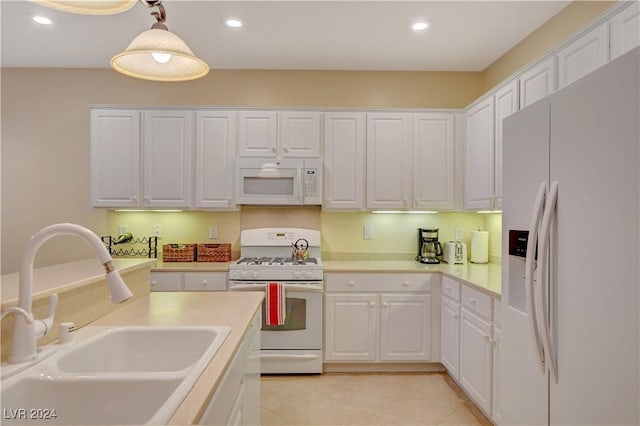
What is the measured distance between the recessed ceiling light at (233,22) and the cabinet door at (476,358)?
278 centimetres

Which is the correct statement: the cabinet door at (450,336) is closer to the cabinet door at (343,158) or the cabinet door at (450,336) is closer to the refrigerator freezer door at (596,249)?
the cabinet door at (343,158)

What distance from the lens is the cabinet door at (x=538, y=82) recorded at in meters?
2.24

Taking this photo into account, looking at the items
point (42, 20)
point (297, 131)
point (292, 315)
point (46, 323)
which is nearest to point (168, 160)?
point (297, 131)

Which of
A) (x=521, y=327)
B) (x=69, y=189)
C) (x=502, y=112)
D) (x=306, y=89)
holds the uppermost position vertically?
(x=306, y=89)

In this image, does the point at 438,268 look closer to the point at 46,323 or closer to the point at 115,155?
the point at 46,323

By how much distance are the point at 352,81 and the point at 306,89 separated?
1.58 feet

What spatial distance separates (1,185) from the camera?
147 inches

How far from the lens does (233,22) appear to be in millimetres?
2869

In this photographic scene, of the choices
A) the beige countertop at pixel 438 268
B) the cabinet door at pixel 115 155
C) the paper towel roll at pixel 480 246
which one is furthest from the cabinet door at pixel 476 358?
the cabinet door at pixel 115 155

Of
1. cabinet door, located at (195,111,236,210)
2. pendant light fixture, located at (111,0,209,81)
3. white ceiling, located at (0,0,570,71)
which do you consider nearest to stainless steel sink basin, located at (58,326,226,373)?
pendant light fixture, located at (111,0,209,81)

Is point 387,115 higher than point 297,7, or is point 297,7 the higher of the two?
point 297,7

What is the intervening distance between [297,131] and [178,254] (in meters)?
1.65

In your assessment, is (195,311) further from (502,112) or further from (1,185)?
(1,185)

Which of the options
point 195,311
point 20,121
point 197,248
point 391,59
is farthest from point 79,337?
point 20,121
